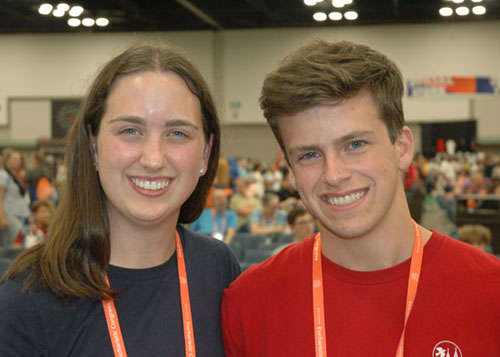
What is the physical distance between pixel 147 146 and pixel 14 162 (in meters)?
7.22

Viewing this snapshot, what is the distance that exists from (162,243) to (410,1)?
1858cm

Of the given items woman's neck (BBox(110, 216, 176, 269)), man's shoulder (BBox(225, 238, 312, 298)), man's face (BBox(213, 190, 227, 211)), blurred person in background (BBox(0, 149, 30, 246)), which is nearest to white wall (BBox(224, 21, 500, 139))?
man's face (BBox(213, 190, 227, 211))

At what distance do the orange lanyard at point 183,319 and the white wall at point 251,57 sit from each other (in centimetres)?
1895

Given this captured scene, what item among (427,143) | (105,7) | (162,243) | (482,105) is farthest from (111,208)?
(482,105)

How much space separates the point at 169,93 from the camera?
1822mm

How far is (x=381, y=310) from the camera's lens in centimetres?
172

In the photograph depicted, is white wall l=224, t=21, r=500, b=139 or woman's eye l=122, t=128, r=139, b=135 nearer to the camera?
woman's eye l=122, t=128, r=139, b=135

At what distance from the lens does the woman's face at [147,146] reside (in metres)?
1.78

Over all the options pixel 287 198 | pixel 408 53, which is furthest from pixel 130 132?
pixel 408 53

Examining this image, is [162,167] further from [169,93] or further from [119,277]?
[119,277]

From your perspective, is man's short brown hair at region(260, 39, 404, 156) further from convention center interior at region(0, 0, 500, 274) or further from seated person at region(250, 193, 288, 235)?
convention center interior at region(0, 0, 500, 274)

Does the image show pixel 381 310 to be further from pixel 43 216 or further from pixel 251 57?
pixel 251 57

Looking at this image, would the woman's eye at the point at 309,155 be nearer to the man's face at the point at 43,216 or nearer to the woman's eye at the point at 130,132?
the woman's eye at the point at 130,132

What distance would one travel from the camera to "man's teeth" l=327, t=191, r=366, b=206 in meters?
1.74
